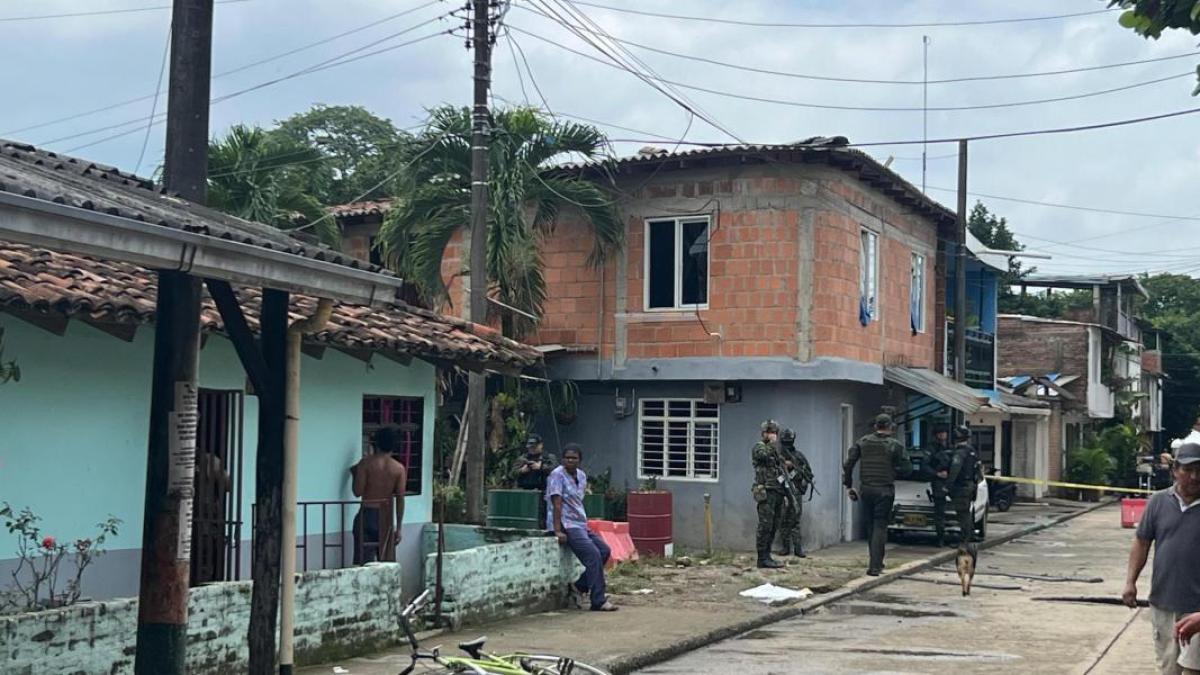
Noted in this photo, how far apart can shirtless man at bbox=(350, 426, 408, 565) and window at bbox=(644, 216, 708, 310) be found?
9.64 metres

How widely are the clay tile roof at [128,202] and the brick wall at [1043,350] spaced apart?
3506 centimetres

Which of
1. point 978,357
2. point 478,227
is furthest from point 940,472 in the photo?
point 978,357

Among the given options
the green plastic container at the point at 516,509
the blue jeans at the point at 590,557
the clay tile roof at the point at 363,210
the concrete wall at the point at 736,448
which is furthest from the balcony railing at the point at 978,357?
the blue jeans at the point at 590,557

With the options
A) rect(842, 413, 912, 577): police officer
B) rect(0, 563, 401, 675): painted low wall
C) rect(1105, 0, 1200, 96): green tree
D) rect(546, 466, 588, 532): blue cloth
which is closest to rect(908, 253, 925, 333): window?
rect(842, 413, 912, 577): police officer

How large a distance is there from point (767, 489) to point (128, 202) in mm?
12185

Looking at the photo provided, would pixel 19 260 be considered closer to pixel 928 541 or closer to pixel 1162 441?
pixel 928 541

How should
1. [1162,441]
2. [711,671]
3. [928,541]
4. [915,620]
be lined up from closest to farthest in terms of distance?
[711,671] < [915,620] < [928,541] < [1162,441]

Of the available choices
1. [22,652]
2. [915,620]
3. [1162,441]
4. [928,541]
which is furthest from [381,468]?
A: [1162,441]

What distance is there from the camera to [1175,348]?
57.9m

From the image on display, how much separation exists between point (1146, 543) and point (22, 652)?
6.28 meters

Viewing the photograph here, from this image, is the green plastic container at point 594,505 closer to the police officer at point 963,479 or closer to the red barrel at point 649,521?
the red barrel at point 649,521

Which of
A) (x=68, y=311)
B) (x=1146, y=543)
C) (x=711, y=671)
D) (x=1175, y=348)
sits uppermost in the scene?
(x=1175, y=348)

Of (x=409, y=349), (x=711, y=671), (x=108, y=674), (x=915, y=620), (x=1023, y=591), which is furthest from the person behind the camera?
(x=1023, y=591)

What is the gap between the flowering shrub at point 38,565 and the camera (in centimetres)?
866
